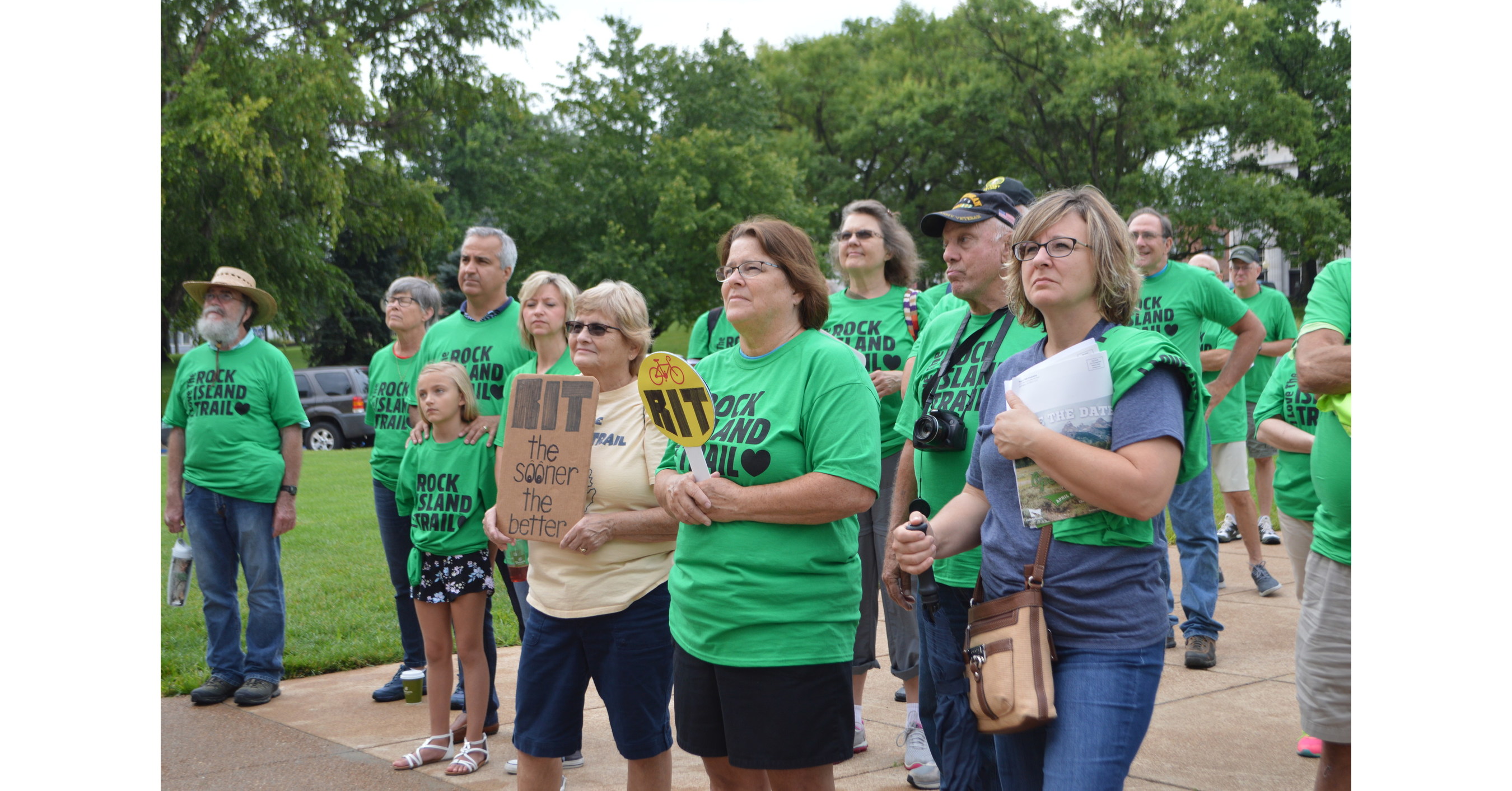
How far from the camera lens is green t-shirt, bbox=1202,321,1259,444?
797 centimetres

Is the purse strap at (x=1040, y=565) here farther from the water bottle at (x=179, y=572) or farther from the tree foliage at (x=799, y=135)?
the tree foliage at (x=799, y=135)

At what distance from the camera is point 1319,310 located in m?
3.23

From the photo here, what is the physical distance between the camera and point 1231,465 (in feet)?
26.3

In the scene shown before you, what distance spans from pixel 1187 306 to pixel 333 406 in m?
22.7

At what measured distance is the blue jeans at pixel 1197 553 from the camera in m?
6.07

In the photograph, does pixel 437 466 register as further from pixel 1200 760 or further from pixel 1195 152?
pixel 1195 152

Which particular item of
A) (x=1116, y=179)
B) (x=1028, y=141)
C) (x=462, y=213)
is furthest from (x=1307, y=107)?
(x=462, y=213)

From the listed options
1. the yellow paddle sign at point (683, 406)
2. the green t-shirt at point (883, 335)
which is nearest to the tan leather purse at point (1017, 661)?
the yellow paddle sign at point (683, 406)

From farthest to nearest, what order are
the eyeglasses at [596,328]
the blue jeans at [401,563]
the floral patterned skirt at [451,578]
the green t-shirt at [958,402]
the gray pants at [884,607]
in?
1. the blue jeans at [401,563]
2. the floral patterned skirt at [451,578]
3. the gray pants at [884,607]
4. the eyeglasses at [596,328]
5. the green t-shirt at [958,402]

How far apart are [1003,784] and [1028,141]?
36658mm

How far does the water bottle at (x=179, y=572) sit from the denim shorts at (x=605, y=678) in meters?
3.76

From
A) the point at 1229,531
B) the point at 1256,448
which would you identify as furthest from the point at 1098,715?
the point at 1229,531

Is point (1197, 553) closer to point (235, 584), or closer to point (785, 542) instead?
point (785, 542)

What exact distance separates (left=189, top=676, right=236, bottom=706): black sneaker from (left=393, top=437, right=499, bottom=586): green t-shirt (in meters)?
1.82
